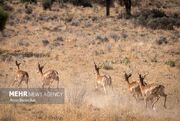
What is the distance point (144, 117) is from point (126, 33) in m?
23.3

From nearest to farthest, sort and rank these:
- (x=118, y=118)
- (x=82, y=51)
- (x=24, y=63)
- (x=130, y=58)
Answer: (x=118, y=118) → (x=24, y=63) → (x=130, y=58) → (x=82, y=51)

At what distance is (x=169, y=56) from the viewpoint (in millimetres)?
27938

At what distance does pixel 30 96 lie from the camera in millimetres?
15273

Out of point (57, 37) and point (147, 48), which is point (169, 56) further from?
point (57, 37)

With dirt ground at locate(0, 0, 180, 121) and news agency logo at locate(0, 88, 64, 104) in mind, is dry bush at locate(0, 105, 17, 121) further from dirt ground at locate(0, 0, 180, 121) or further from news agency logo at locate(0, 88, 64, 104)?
news agency logo at locate(0, 88, 64, 104)

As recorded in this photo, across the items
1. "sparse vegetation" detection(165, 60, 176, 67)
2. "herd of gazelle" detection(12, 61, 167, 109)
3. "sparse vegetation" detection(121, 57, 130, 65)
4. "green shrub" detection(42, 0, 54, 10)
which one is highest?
"green shrub" detection(42, 0, 54, 10)

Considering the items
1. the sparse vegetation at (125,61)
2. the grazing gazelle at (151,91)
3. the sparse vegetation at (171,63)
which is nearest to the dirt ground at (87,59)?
the sparse vegetation at (125,61)

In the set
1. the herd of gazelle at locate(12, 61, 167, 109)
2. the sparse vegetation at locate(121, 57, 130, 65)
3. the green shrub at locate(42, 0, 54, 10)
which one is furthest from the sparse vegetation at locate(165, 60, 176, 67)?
the green shrub at locate(42, 0, 54, 10)

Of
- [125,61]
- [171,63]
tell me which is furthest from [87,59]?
[171,63]

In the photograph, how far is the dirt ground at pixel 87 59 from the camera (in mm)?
14430

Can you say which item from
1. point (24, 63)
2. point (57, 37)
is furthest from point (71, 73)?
point (57, 37)

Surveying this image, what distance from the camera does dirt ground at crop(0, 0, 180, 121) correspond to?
1443cm

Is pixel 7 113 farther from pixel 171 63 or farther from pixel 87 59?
pixel 171 63

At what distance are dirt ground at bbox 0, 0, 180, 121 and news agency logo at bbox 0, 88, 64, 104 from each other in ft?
1.14
